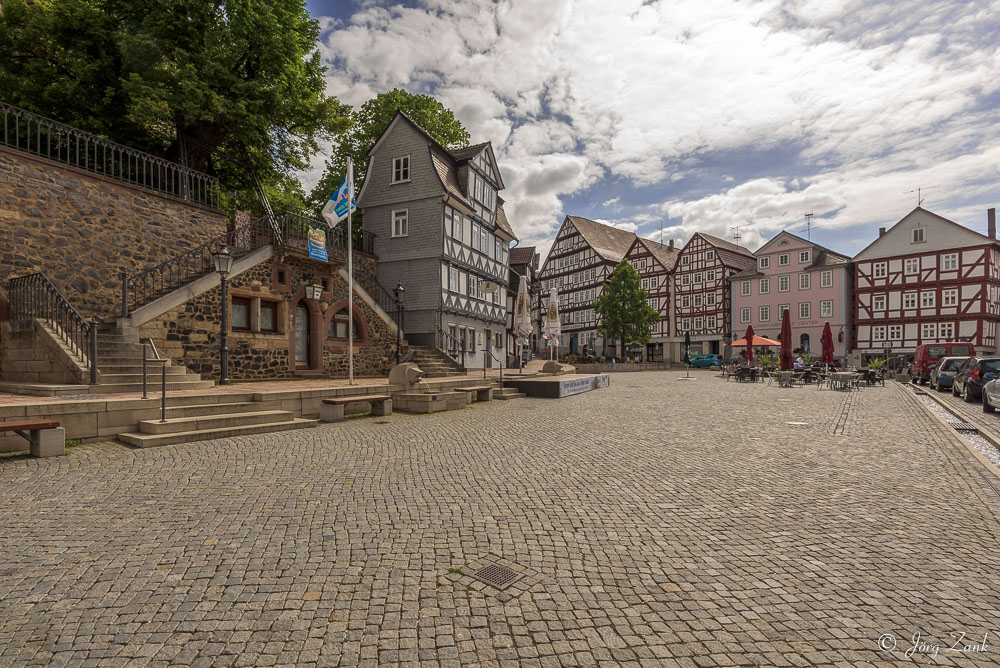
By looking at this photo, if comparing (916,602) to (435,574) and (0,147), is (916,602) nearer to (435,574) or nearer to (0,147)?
(435,574)

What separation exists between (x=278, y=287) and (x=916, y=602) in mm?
16912

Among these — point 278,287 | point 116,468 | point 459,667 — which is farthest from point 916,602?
point 278,287

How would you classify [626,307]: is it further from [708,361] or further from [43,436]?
[43,436]

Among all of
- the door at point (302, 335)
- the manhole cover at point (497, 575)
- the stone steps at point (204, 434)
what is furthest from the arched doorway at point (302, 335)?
the manhole cover at point (497, 575)

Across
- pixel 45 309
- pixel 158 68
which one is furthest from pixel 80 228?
pixel 158 68

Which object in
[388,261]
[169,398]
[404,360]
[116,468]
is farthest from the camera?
[388,261]

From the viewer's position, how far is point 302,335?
58.2ft

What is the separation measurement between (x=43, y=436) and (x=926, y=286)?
54421 millimetres

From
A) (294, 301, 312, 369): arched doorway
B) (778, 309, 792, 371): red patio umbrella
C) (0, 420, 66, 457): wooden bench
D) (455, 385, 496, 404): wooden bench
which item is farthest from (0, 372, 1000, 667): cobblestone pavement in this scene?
(778, 309, 792, 371): red patio umbrella

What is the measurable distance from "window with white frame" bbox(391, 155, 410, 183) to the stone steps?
57.7ft

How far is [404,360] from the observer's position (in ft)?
66.0

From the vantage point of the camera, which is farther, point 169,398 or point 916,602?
point 169,398

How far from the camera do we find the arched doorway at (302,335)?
17469mm

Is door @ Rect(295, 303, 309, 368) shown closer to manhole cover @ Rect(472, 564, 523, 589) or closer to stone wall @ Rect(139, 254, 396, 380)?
stone wall @ Rect(139, 254, 396, 380)
